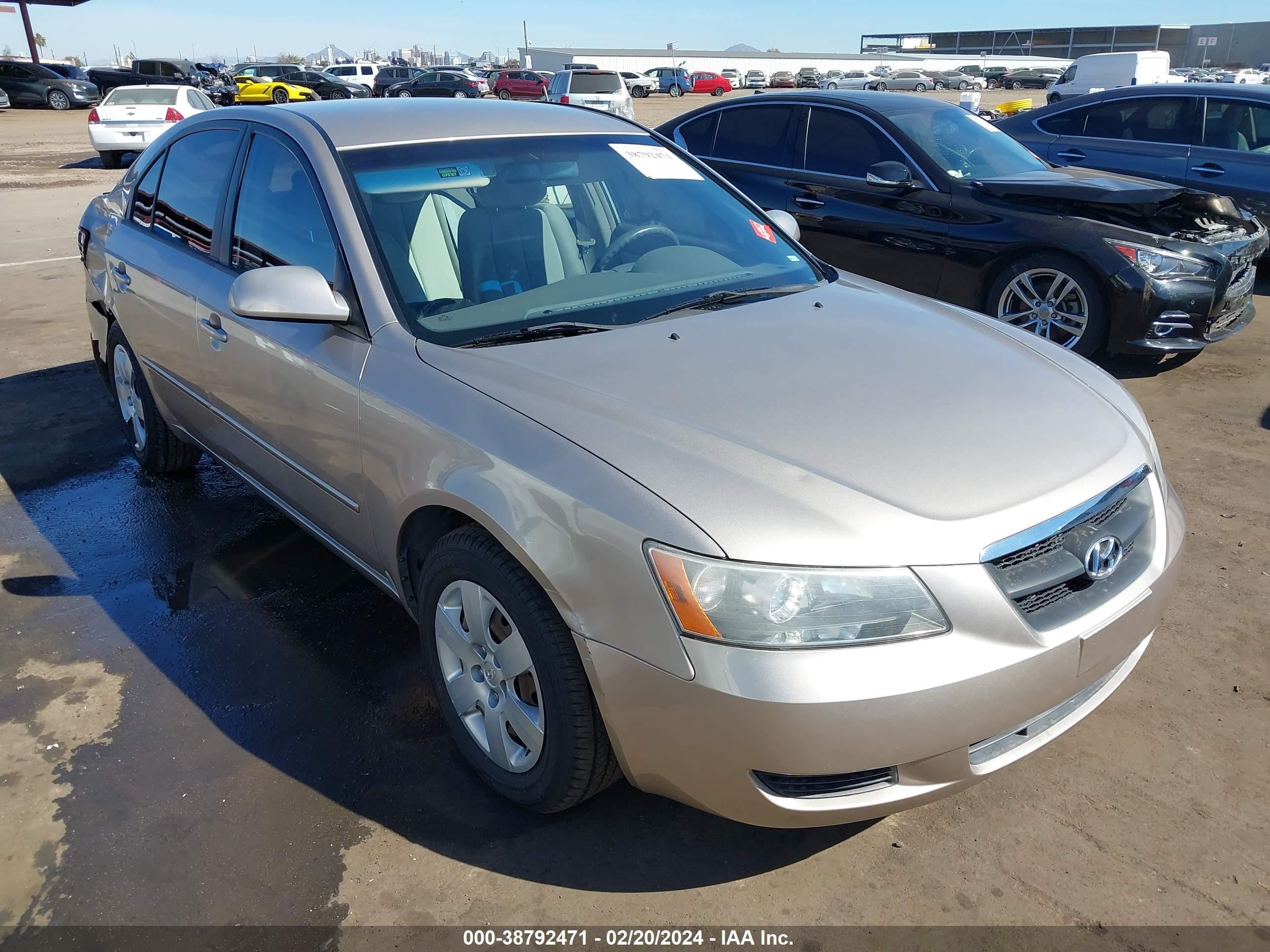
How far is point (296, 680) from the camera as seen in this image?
310 centimetres

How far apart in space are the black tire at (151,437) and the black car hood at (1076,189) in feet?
15.3

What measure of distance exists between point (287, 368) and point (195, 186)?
50.6 inches

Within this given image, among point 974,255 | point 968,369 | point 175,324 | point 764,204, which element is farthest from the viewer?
point 764,204

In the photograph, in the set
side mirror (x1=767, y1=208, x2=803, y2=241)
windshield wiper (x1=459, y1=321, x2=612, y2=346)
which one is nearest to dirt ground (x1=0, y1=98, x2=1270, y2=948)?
windshield wiper (x1=459, y1=321, x2=612, y2=346)

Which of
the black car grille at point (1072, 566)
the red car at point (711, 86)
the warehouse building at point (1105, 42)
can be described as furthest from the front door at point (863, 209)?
the warehouse building at point (1105, 42)

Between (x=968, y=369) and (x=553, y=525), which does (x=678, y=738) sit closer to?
(x=553, y=525)

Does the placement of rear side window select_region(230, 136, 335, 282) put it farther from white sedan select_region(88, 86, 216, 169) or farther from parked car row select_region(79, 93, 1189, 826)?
white sedan select_region(88, 86, 216, 169)

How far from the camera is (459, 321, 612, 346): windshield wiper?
259 cm

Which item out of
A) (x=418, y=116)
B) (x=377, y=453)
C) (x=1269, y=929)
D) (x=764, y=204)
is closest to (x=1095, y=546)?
(x=1269, y=929)

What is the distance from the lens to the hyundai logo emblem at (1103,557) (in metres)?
2.15

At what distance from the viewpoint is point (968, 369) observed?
2.62 meters

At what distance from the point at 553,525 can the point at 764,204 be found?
5098 mm

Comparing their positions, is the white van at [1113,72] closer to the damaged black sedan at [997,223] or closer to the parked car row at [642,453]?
the damaged black sedan at [997,223]

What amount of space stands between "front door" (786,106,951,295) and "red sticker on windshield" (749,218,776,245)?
2746mm
